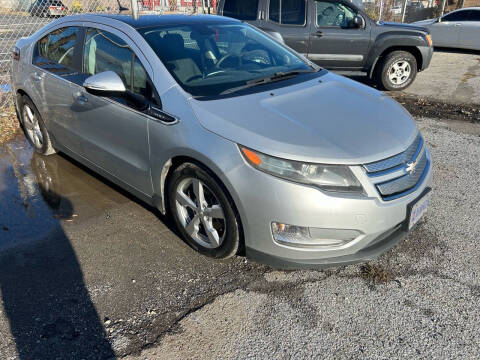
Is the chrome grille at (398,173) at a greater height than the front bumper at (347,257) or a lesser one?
greater

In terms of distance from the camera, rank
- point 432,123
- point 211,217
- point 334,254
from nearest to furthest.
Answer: point 334,254 → point 211,217 → point 432,123

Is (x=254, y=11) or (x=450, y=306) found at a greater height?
(x=254, y=11)

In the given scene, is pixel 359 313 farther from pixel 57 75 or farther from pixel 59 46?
pixel 59 46

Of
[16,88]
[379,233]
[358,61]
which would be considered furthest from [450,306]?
[358,61]

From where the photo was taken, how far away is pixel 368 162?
8.22 ft

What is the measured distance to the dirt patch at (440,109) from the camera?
21.2ft

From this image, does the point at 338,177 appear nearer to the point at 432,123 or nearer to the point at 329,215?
the point at 329,215

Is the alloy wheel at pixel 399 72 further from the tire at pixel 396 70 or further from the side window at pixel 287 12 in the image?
the side window at pixel 287 12

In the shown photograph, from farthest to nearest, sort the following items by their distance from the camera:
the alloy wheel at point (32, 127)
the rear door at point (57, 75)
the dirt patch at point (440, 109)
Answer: the dirt patch at point (440, 109)
the alloy wheel at point (32, 127)
the rear door at point (57, 75)

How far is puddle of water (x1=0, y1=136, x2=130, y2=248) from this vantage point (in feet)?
11.7

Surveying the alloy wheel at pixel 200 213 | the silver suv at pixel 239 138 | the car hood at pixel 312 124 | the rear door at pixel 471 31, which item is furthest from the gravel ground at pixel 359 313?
the rear door at pixel 471 31

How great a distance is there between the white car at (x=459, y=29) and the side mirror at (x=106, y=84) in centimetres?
1318

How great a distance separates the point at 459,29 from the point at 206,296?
13717 millimetres

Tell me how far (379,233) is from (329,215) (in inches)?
15.3
